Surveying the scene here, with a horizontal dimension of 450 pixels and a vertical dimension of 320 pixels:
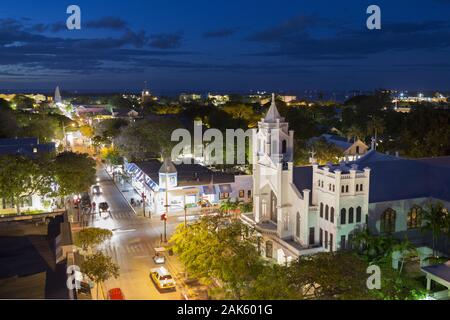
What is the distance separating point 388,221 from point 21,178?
38320 millimetres

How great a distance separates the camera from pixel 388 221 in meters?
39.3

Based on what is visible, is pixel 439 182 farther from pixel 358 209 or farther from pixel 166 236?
pixel 166 236

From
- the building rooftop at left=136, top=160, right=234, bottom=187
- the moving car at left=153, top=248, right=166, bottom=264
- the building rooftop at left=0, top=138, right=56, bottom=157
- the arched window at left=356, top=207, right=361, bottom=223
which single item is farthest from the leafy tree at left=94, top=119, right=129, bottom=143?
the arched window at left=356, top=207, right=361, bottom=223

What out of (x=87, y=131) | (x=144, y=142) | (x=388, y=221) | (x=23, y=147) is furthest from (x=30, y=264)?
(x=87, y=131)

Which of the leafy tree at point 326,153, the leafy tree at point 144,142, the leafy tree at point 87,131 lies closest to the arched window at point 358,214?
the leafy tree at point 326,153

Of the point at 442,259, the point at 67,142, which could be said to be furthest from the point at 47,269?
the point at 67,142

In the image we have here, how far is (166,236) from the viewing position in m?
49.4

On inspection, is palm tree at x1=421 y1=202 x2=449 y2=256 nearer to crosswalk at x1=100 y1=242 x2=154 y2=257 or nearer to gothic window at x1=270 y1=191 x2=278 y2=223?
gothic window at x1=270 y1=191 x2=278 y2=223

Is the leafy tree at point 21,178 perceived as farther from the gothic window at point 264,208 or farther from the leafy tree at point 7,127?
the leafy tree at point 7,127

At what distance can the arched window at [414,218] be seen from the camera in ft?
132

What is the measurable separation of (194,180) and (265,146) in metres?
19.1

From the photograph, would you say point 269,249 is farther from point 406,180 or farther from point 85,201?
point 85,201
